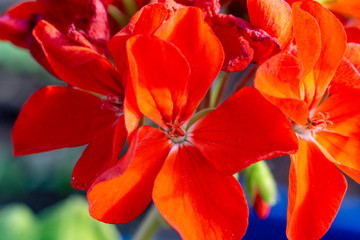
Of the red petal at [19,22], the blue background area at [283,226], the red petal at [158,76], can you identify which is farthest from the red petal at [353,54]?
the blue background area at [283,226]

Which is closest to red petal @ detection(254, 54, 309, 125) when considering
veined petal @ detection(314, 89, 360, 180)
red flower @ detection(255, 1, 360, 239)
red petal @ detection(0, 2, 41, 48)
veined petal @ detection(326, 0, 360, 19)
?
red flower @ detection(255, 1, 360, 239)

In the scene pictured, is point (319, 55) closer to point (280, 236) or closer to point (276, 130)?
point (276, 130)

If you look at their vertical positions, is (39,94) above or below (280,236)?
above

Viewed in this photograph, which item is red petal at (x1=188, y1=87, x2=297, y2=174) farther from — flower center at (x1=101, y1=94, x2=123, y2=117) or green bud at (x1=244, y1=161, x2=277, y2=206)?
green bud at (x1=244, y1=161, x2=277, y2=206)

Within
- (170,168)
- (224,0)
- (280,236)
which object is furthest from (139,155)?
(280,236)

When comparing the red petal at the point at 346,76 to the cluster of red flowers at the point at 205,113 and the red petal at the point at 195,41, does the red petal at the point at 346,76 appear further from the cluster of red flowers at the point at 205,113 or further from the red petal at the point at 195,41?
the red petal at the point at 195,41

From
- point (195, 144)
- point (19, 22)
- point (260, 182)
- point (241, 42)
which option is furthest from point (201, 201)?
point (19, 22)
